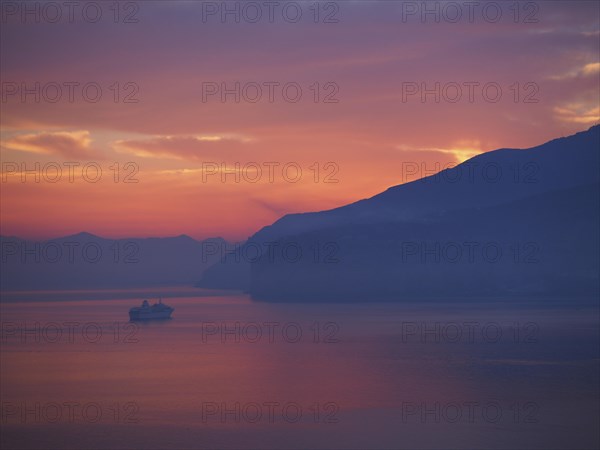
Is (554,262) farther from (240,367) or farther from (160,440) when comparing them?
(160,440)

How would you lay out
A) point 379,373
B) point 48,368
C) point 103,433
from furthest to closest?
point 48,368 → point 379,373 → point 103,433

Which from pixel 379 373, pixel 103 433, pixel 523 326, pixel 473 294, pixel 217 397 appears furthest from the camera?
pixel 473 294

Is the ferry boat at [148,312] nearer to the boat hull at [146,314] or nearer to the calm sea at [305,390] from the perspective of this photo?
the boat hull at [146,314]

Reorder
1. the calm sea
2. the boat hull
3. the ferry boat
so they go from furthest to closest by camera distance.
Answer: the ferry boat, the boat hull, the calm sea

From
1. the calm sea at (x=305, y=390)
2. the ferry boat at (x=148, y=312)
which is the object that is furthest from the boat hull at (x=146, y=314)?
the calm sea at (x=305, y=390)

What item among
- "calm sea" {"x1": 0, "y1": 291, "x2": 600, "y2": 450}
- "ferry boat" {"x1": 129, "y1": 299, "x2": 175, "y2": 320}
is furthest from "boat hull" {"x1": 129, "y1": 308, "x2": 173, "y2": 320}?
"calm sea" {"x1": 0, "y1": 291, "x2": 600, "y2": 450}

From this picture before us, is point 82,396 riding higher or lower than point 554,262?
lower

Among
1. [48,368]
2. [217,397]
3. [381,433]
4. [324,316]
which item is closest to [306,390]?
[217,397]

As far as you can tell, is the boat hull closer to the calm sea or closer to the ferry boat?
the ferry boat

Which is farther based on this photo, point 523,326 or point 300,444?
point 523,326
